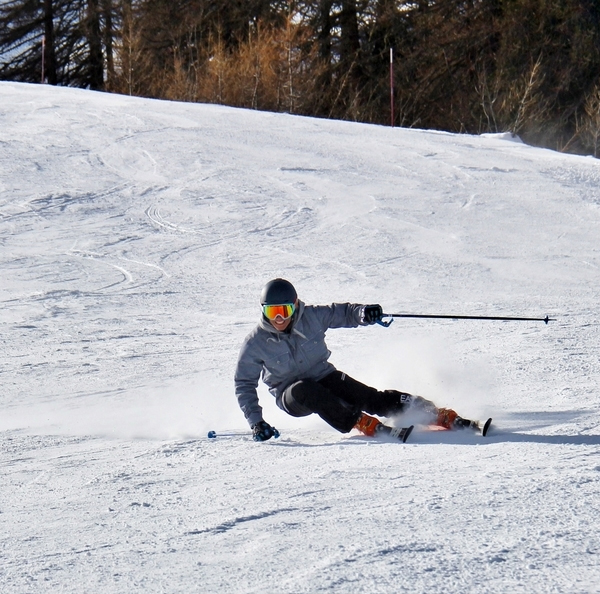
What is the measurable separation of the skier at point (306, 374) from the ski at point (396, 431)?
21mm

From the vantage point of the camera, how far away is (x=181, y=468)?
4152mm

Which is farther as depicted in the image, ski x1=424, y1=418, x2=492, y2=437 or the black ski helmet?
the black ski helmet

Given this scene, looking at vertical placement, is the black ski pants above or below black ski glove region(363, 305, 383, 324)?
→ below

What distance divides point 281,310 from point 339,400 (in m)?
0.56

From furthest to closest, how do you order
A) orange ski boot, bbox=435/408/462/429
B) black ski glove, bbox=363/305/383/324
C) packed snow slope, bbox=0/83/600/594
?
black ski glove, bbox=363/305/383/324
orange ski boot, bbox=435/408/462/429
packed snow slope, bbox=0/83/600/594

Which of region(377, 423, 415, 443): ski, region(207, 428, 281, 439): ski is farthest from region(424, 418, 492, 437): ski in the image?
region(207, 428, 281, 439): ski

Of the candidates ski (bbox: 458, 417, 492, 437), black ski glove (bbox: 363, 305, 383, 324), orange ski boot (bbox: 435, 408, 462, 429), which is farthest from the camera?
black ski glove (bbox: 363, 305, 383, 324)

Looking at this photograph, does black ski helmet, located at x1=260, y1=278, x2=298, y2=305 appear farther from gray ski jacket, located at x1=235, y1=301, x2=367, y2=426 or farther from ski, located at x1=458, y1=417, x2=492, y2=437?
ski, located at x1=458, y1=417, x2=492, y2=437

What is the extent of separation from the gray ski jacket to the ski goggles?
13cm

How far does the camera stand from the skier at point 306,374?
185 inches

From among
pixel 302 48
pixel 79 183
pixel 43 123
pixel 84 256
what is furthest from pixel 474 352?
pixel 302 48

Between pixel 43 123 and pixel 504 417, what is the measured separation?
12.9 meters

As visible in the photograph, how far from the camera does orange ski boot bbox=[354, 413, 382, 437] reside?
15.4 ft

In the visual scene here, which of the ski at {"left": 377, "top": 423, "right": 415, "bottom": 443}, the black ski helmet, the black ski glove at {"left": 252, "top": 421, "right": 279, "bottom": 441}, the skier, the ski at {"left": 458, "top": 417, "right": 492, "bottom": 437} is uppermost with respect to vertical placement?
the black ski helmet
